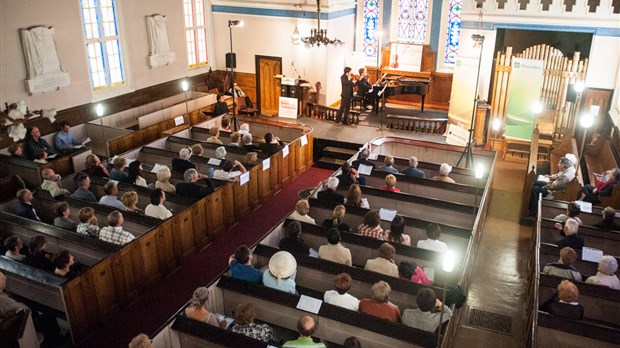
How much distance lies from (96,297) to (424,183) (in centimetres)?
546

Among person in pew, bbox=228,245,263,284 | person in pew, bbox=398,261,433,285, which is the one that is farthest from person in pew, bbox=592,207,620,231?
person in pew, bbox=228,245,263,284

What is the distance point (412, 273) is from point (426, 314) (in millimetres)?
829

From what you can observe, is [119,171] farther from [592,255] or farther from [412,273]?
[592,255]

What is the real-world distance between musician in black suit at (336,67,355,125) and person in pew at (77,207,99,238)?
8086mm

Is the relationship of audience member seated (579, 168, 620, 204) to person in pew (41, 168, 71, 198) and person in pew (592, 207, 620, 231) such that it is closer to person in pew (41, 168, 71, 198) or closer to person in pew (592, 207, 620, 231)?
person in pew (592, 207, 620, 231)

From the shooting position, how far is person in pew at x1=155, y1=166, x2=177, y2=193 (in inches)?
330

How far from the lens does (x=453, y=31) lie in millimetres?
16406

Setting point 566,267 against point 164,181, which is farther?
point 164,181

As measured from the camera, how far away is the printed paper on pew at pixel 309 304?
548cm

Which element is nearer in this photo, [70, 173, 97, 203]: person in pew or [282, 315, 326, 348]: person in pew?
[282, 315, 326, 348]: person in pew

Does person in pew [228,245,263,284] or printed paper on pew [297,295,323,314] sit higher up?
person in pew [228,245,263,284]

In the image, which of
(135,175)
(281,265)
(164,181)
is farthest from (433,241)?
(135,175)

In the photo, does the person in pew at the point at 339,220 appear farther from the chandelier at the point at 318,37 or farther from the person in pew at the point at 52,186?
the chandelier at the point at 318,37

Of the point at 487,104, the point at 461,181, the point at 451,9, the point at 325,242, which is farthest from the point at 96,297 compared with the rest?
the point at 451,9
